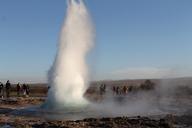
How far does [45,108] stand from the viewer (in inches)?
1236

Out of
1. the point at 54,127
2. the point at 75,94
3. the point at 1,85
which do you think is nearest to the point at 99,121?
the point at 54,127

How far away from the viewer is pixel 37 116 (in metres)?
Result: 26.6

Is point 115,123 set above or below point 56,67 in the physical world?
below

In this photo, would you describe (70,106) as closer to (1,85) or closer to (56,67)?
(56,67)

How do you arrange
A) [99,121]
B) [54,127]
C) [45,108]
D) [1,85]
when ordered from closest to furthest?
[54,127]
[99,121]
[45,108]
[1,85]

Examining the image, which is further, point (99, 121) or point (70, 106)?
point (70, 106)

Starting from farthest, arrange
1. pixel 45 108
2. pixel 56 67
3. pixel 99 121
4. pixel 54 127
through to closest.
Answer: pixel 56 67
pixel 45 108
pixel 99 121
pixel 54 127

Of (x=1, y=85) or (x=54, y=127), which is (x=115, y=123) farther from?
(x=1, y=85)

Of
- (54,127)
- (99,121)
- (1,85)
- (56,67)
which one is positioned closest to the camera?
(54,127)

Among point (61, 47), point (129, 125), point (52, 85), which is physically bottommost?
point (129, 125)

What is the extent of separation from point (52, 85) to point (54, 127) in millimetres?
12925

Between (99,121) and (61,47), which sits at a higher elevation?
(61,47)

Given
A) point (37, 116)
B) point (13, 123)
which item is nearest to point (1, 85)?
point (37, 116)

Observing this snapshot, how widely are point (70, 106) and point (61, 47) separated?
16.9 ft
